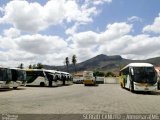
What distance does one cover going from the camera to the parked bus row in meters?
38.2

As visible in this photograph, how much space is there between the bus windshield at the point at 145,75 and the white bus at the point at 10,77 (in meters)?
14.4

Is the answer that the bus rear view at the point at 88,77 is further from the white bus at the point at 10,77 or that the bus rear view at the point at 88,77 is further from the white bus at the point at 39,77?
the white bus at the point at 10,77

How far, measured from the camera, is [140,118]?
1268cm

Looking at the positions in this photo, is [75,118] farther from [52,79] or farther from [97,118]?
[52,79]

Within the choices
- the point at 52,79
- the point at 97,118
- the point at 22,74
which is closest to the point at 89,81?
the point at 52,79

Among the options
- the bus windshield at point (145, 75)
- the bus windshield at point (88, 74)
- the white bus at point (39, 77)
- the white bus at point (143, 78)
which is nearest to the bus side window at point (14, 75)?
the white bus at point (39, 77)

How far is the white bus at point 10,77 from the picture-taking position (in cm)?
3738

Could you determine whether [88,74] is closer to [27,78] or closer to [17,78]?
[27,78]

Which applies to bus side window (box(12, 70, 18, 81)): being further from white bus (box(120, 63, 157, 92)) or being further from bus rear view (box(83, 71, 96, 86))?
bus rear view (box(83, 71, 96, 86))

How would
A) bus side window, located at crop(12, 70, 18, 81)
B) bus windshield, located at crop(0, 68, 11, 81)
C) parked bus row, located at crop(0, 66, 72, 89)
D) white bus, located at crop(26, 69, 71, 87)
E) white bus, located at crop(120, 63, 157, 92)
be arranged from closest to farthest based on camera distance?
1. white bus, located at crop(120, 63, 157, 92)
2. bus windshield, located at crop(0, 68, 11, 81)
3. parked bus row, located at crop(0, 66, 72, 89)
4. bus side window, located at crop(12, 70, 18, 81)
5. white bus, located at crop(26, 69, 71, 87)

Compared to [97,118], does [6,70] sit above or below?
above

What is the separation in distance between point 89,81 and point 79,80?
34.7 meters

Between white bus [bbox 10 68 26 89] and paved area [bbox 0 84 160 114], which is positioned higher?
white bus [bbox 10 68 26 89]

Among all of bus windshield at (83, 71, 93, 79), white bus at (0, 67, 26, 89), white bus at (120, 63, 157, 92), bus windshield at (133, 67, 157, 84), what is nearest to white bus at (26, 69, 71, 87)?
white bus at (0, 67, 26, 89)
